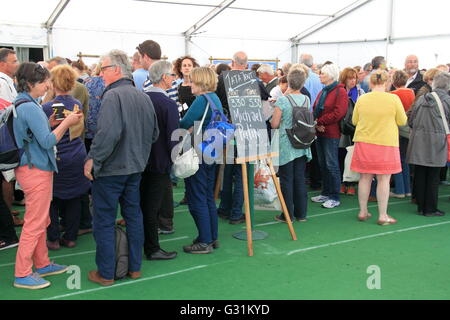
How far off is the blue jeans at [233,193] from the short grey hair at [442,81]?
8.14ft

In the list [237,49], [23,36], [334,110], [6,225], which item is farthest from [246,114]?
[237,49]

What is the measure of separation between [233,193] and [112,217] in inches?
80.9

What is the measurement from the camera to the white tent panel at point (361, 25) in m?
14.7

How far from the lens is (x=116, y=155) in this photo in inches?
128

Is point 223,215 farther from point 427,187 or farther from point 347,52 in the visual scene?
point 347,52

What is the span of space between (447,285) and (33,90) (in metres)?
3.46

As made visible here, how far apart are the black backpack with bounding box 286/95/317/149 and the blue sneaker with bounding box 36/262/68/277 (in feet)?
8.54

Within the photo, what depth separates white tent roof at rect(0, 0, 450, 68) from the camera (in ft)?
41.6

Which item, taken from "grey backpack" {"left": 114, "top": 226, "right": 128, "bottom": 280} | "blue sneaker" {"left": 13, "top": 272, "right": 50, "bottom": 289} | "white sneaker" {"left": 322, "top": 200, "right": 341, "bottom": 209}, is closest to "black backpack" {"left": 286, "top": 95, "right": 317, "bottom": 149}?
"white sneaker" {"left": 322, "top": 200, "right": 341, "bottom": 209}

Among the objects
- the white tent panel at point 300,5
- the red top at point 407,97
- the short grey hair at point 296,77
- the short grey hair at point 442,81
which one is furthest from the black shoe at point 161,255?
the white tent panel at point 300,5

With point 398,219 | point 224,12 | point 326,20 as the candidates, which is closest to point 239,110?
point 398,219

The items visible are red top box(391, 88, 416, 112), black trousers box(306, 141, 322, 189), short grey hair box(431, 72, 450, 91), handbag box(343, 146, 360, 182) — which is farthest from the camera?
black trousers box(306, 141, 322, 189)

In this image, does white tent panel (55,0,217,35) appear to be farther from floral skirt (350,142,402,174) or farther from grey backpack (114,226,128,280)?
grey backpack (114,226,128,280)

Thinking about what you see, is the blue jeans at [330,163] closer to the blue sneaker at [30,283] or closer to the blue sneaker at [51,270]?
the blue sneaker at [51,270]
